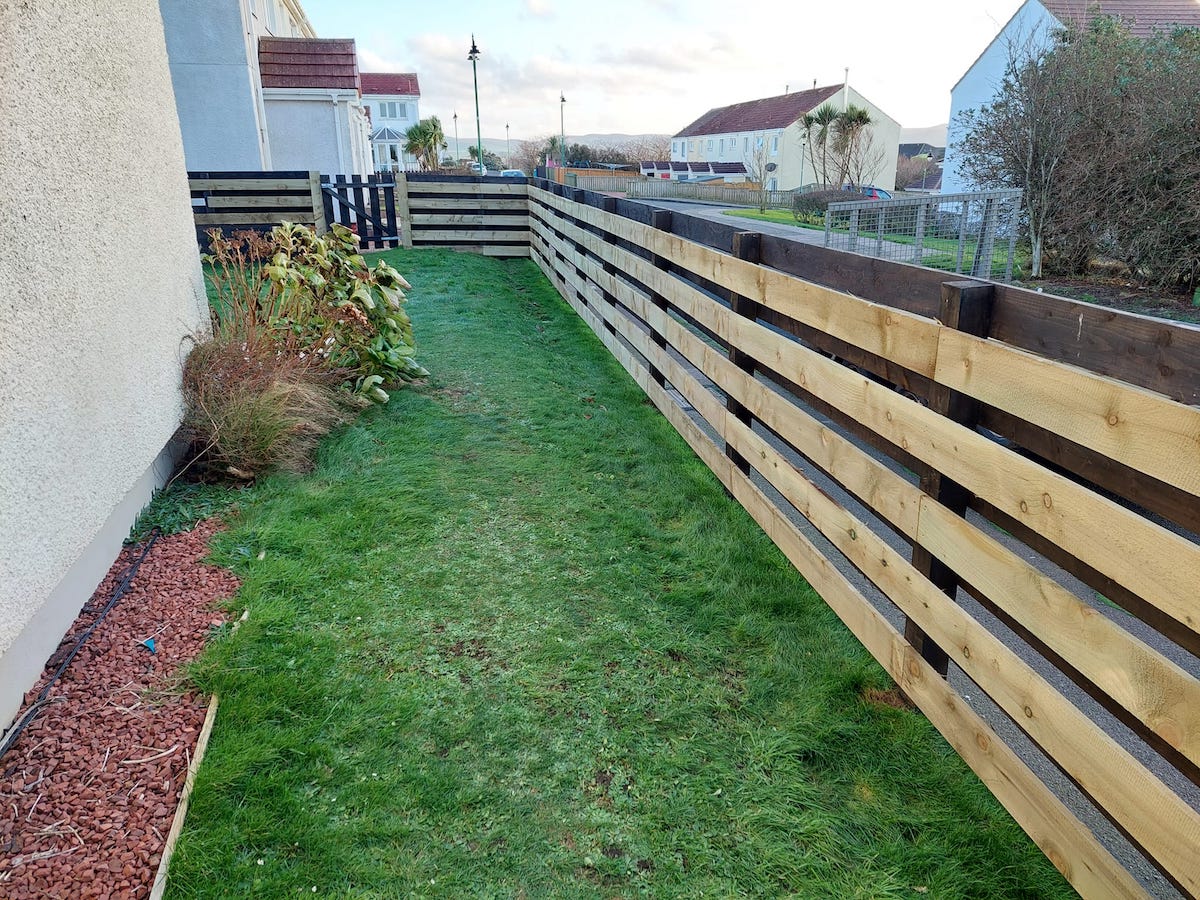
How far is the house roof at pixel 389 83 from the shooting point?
6058 centimetres

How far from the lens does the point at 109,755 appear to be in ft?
8.00

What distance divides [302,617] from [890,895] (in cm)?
232

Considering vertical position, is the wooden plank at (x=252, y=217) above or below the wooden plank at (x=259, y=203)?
below

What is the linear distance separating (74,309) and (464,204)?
11.3 m

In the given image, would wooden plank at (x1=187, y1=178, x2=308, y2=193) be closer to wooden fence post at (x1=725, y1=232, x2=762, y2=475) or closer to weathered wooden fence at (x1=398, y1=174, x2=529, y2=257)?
weathered wooden fence at (x1=398, y1=174, x2=529, y2=257)

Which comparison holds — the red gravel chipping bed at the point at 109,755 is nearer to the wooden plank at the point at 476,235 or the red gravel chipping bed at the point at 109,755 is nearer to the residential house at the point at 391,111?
the wooden plank at the point at 476,235

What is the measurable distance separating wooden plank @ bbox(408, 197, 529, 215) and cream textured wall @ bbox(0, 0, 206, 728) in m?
9.31

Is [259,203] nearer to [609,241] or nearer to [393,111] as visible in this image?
[609,241]

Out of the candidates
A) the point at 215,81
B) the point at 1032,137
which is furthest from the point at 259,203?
the point at 1032,137

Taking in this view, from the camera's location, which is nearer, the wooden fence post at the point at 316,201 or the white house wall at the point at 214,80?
the wooden fence post at the point at 316,201

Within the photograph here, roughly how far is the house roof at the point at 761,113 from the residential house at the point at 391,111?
26.9 m

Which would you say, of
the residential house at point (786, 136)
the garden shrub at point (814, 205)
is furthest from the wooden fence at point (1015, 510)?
the residential house at point (786, 136)

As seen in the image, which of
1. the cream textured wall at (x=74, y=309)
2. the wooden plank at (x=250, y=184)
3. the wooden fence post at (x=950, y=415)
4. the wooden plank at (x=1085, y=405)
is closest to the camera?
the wooden plank at (x=1085, y=405)

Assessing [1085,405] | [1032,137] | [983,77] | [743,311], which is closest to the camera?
[1085,405]
